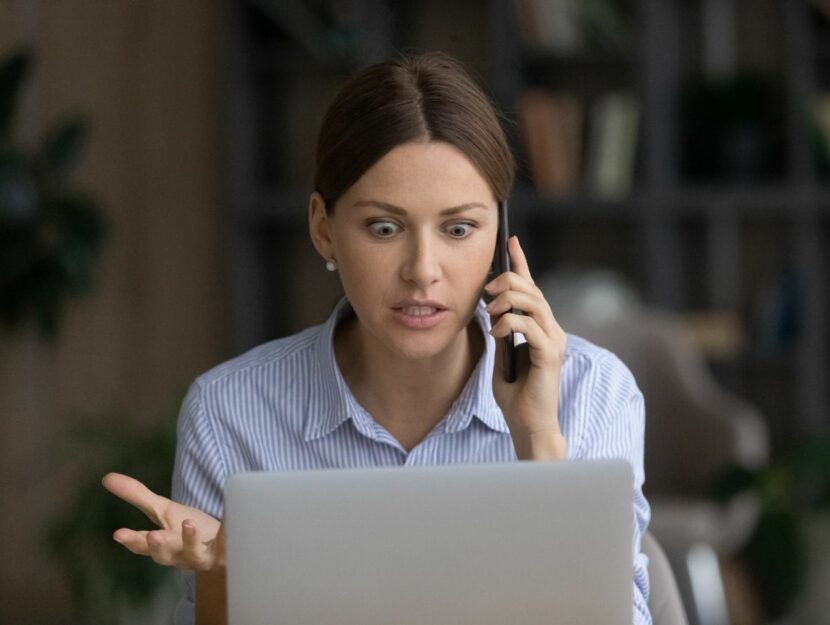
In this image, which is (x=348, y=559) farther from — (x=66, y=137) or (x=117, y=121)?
(x=117, y=121)

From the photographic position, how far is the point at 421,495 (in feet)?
3.60

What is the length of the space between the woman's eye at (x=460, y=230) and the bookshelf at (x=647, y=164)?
9.05ft

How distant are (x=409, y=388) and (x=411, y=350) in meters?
0.15

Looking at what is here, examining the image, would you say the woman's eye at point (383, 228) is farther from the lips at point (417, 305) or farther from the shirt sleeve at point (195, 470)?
the shirt sleeve at point (195, 470)

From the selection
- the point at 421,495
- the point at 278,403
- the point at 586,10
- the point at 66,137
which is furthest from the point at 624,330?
the point at 421,495

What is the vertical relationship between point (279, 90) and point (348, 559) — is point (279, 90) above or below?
above

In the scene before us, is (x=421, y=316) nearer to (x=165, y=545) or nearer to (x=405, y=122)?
(x=405, y=122)

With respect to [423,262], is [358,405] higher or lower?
lower

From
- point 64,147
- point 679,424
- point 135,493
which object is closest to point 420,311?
point 135,493

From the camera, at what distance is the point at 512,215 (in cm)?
432

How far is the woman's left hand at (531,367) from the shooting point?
4.95 feet

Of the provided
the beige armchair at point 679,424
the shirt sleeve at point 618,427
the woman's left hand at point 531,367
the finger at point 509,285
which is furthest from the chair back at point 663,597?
the beige armchair at point 679,424

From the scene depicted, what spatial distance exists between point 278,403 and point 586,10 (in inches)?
116

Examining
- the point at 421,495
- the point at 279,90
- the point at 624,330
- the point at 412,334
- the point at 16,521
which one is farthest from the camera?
the point at 279,90
